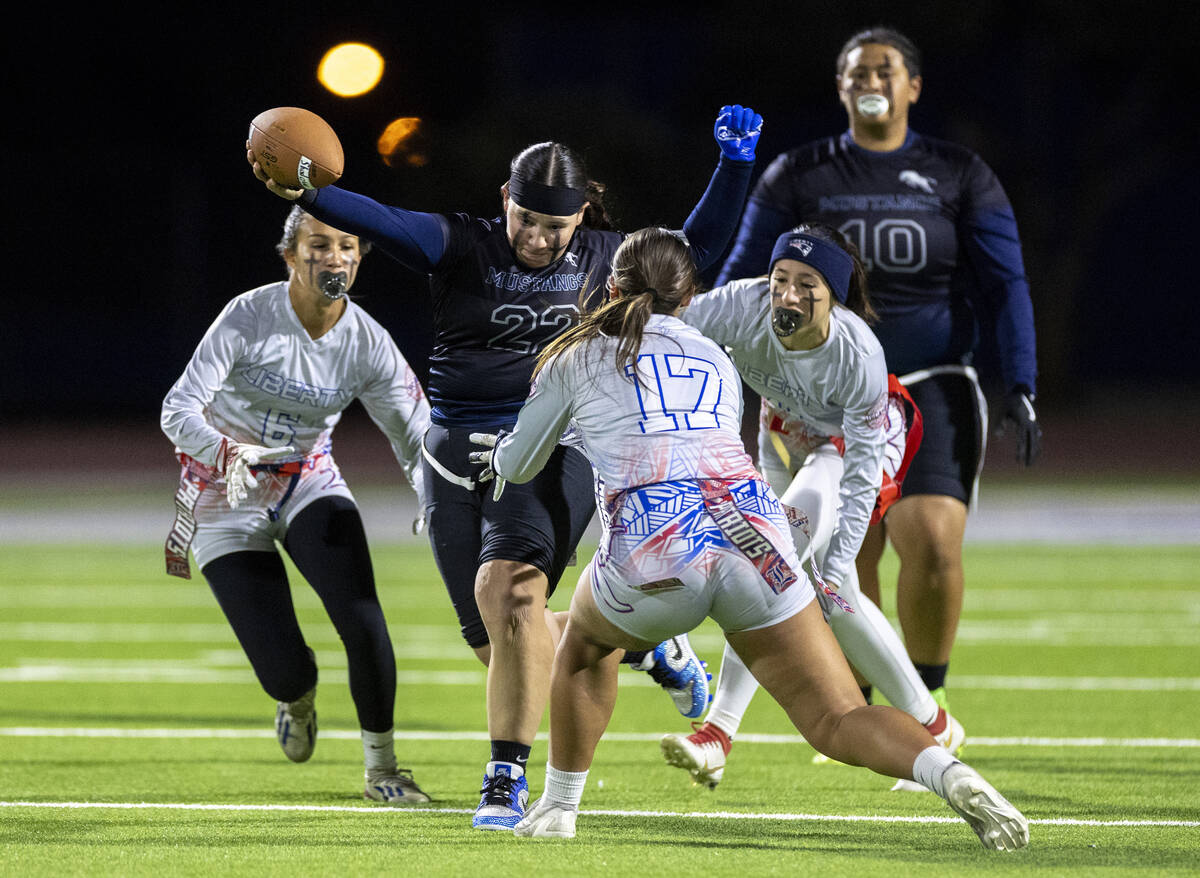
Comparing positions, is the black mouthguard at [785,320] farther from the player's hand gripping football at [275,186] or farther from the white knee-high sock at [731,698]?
the player's hand gripping football at [275,186]

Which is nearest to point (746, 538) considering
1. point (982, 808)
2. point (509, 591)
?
point (982, 808)

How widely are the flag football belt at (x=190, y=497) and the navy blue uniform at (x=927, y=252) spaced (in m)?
1.73

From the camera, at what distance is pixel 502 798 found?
491 centimetres

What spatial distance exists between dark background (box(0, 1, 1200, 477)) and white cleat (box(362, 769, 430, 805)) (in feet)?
75.6

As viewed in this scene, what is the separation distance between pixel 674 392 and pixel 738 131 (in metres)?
1.12

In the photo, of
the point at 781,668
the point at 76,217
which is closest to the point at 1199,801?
the point at 781,668

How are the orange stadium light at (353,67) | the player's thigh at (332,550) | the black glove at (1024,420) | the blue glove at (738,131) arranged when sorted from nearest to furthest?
1. the blue glove at (738,131)
2. the player's thigh at (332,550)
3. the black glove at (1024,420)
4. the orange stadium light at (353,67)

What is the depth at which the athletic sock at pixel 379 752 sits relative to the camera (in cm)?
566

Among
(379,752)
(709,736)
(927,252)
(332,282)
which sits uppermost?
(927,252)

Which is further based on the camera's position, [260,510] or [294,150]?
[260,510]

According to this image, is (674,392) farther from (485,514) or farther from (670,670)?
(670,670)

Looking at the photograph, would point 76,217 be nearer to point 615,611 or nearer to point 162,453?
point 162,453

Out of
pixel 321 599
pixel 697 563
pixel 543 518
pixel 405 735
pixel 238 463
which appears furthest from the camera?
pixel 405 735

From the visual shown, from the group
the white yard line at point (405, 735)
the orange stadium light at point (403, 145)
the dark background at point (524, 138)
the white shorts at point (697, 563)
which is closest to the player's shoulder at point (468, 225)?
the orange stadium light at point (403, 145)
